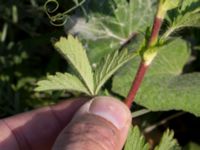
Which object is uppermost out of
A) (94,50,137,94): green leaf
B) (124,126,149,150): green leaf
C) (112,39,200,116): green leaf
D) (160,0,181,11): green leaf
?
(160,0,181,11): green leaf

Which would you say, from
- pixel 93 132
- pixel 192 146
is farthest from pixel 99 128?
pixel 192 146

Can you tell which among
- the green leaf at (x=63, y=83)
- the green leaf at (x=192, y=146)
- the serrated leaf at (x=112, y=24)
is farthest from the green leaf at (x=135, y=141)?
the green leaf at (x=192, y=146)

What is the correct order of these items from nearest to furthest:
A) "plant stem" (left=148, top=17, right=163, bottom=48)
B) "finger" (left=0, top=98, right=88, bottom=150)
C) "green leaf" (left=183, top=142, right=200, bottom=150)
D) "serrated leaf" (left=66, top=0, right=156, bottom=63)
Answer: "plant stem" (left=148, top=17, right=163, bottom=48) < "finger" (left=0, top=98, right=88, bottom=150) < "serrated leaf" (left=66, top=0, right=156, bottom=63) < "green leaf" (left=183, top=142, right=200, bottom=150)

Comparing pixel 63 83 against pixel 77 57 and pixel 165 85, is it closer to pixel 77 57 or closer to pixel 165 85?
pixel 77 57

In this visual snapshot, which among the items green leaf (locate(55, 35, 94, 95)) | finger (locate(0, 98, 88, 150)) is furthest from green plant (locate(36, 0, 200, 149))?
finger (locate(0, 98, 88, 150))

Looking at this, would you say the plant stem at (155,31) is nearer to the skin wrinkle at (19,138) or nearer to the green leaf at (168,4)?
the green leaf at (168,4)

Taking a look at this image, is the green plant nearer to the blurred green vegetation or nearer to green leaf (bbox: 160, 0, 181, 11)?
green leaf (bbox: 160, 0, 181, 11)
